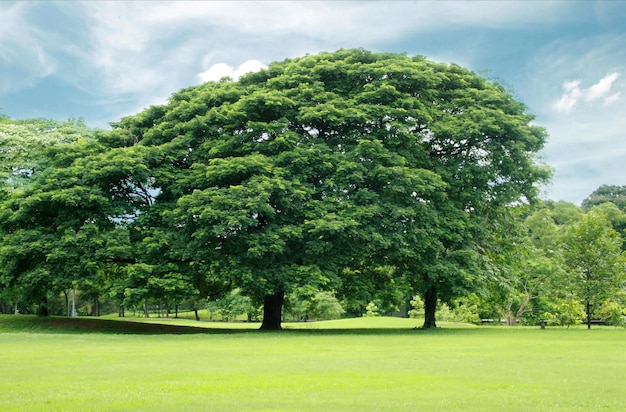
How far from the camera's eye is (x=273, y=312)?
34.9 m

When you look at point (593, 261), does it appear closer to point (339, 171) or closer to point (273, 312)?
point (339, 171)

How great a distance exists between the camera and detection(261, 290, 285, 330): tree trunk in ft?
113

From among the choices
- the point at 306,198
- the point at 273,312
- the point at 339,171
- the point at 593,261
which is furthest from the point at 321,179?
the point at 593,261

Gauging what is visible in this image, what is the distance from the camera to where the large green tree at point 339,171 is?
95.7 ft

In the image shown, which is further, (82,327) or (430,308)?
(82,327)

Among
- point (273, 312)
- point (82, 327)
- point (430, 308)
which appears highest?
point (430, 308)

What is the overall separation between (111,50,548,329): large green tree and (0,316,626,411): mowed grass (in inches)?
291

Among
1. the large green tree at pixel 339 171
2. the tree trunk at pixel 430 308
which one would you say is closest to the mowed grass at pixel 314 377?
the large green tree at pixel 339 171

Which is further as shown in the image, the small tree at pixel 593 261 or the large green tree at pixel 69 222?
the small tree at pixel 593 261

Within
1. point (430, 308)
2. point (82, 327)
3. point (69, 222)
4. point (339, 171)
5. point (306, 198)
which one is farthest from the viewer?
point (82, 327)

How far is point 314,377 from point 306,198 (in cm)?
1811

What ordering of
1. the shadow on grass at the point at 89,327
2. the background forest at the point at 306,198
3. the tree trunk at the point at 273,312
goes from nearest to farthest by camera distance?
the background forest at the point at 306,198, the tree trunk at the point at 273,312, the shadow on grass at the point at 89,327

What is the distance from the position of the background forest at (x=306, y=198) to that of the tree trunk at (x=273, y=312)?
0.28 feet

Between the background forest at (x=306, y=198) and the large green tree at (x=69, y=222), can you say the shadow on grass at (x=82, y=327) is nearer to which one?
the background forest at (x=306, y=198)
